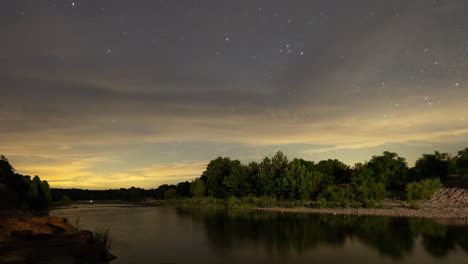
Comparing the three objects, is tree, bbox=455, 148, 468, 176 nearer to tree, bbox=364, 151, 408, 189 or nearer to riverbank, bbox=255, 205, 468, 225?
tree, bbox=364, 151, 408, 189

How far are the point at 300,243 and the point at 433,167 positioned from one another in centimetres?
6714

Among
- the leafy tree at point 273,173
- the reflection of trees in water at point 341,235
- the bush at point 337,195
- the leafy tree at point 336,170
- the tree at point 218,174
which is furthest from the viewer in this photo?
the leafy tree at point 336,170

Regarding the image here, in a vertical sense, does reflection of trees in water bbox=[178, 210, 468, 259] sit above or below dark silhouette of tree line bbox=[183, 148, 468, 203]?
below

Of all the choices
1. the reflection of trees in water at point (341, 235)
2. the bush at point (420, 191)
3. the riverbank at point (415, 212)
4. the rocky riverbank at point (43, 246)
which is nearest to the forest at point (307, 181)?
the bush at point (420, 191)

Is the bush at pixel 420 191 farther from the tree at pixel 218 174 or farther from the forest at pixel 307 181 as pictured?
the tree at pixel 218 174

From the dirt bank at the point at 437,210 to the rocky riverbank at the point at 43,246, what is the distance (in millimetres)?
38326

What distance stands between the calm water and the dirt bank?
580cm

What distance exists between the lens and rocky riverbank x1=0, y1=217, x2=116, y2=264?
61.3 feet

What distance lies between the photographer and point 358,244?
28359mm

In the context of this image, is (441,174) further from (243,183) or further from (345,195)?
(243,183)

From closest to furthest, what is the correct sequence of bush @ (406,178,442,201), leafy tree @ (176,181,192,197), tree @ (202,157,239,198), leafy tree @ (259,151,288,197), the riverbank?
the riverbank → bush @ (406,178,442,201) → leafy tree @ (259,151,288,197) → tree @ (202,157,239,198) → leafy tree @ (176,181,192,197)

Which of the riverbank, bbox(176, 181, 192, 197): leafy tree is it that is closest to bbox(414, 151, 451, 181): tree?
the riverbank

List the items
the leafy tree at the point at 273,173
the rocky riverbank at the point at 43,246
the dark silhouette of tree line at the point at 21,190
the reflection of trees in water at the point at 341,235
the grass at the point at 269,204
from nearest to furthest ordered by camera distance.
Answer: the rocky riverbank at the point at 43,246, the reflection of trees in water at the point at 341,235, the dark silhouette of tree line at the point at 21,190, the grass at the point at 269,204, the leafy tree at the point at 273,173

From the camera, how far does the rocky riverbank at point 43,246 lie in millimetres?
18672
